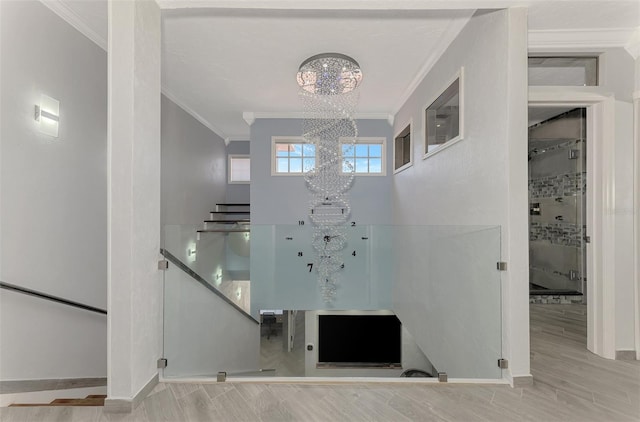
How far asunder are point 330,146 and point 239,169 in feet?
8.78

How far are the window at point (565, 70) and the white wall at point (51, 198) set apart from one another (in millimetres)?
3849

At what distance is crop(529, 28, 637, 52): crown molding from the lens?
2.15m

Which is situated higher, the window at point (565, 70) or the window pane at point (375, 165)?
the window at point (565, 70)

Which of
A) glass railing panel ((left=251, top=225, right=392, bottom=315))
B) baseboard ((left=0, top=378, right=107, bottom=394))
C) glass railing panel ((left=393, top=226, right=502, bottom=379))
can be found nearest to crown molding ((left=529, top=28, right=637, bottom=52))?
glass railing panel ((left=393, top=226, right=502, bottom=379))

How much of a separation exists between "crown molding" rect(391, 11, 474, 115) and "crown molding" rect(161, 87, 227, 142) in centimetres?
337

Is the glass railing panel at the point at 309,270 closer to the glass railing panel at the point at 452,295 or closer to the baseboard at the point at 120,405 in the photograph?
the glass railing panel at the point at 452,295

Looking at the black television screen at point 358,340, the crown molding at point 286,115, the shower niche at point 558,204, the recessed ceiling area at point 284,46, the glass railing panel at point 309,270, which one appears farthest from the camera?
the crown molding at point 286,115

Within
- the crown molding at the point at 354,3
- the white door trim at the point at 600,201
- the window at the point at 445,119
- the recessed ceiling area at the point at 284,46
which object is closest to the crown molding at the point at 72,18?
the recessed ceiling area at the point at 284,46

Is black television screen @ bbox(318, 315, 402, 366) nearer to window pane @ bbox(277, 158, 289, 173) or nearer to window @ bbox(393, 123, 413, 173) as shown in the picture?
window @ bbox(393, 123, 413, 173)

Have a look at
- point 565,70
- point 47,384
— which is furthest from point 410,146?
point 47,384

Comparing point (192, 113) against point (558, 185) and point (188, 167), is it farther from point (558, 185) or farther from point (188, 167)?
point (558, 185)

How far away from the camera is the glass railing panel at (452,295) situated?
6.54ft

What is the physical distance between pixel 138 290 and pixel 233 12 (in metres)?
2.29

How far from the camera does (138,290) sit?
1637mm
